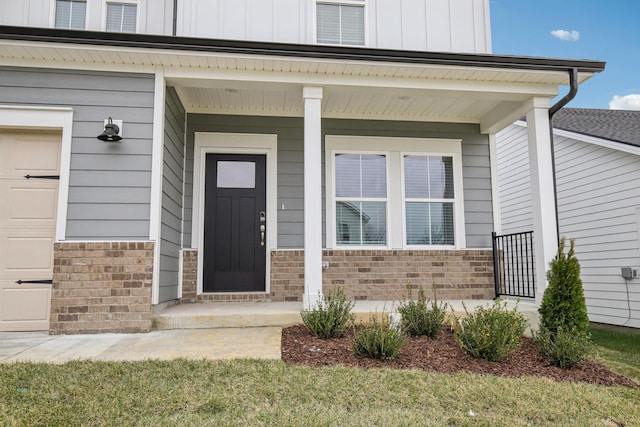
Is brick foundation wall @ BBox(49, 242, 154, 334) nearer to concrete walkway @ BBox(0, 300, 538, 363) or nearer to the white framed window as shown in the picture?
concrete walkway @ BBox(0, 300, 538, 363)

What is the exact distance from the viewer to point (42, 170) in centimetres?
442

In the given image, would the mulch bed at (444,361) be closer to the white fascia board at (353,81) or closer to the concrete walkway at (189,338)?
the concrete walkway at (189,338)

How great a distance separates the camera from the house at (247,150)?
4.22 meters

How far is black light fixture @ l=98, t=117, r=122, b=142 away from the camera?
4223mm

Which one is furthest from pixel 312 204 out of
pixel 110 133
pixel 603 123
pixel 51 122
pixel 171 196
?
pixel 603 123

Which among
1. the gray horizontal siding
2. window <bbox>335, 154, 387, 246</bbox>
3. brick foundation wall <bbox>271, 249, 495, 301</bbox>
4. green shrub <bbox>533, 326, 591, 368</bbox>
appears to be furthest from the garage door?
the gray horizontal siding

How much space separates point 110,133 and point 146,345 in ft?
6.86

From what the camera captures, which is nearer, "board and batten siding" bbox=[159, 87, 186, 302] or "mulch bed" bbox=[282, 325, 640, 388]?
"mulch bed" bbox=[282, 325, 640, 388]

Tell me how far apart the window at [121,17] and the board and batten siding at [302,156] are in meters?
1.34

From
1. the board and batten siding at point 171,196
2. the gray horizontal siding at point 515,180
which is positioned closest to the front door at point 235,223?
the board and batten siding at point 171,196

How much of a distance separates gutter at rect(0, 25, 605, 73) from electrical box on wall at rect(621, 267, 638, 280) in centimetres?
356

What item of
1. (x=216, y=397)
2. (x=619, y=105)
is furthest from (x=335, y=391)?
(x=619, y=105)

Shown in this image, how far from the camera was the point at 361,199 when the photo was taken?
598 centimetres

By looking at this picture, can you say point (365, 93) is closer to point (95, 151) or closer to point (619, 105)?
point (95, 151)
